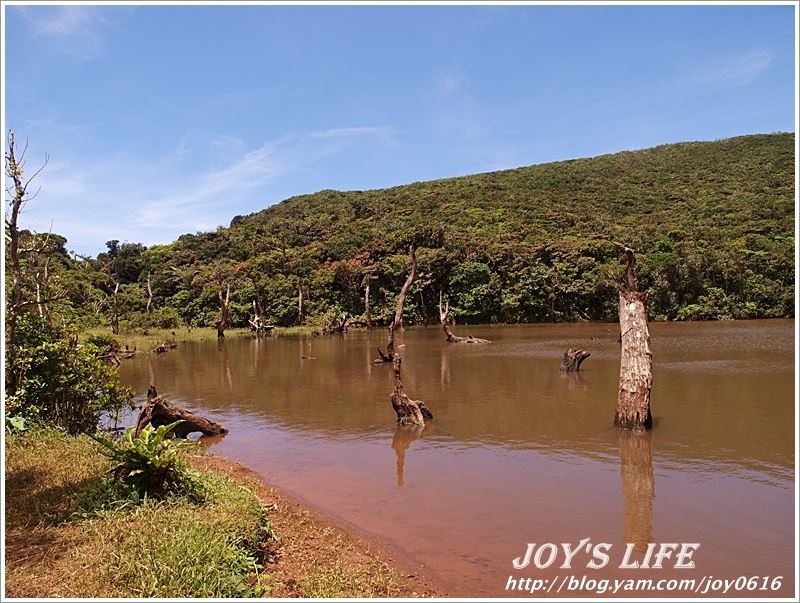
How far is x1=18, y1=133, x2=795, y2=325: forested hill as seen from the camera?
50219 millimetres

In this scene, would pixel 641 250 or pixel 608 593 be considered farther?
pixel 641 250

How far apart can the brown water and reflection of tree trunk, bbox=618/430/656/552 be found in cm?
3

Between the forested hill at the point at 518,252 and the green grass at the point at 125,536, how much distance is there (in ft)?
150

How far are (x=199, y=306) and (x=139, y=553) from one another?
5903 cm

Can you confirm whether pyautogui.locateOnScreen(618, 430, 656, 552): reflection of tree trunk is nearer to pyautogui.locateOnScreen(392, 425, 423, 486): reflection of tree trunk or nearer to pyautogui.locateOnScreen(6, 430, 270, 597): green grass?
pyautogui.locateOnScreen(392, 425, 423, 486): reflection of tree trunk

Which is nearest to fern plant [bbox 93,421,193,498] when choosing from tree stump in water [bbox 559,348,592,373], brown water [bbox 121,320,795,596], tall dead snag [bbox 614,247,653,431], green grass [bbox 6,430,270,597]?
green grass [bbox 6,430,270,597]

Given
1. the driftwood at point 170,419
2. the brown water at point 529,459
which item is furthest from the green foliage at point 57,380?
the brown water at point 529,459

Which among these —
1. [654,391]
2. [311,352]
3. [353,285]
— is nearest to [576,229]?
[353,285]

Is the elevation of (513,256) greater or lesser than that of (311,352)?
greater

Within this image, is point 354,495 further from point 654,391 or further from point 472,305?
point 472,305

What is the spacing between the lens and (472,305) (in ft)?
183

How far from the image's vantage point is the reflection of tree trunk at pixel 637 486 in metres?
6.88

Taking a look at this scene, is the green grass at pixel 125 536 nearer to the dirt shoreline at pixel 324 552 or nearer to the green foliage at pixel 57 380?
the dirt shoreline at pixel 324 552

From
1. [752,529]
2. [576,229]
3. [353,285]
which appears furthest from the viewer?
[576,229]
